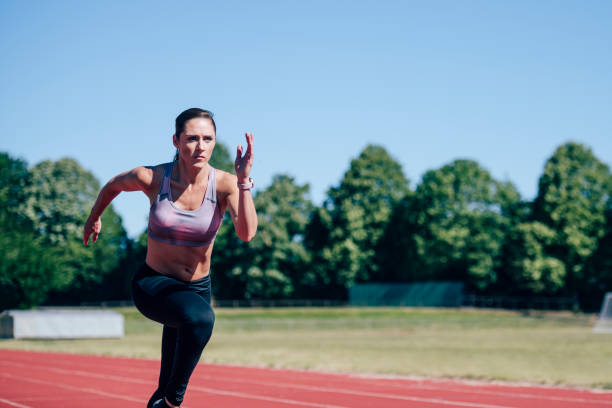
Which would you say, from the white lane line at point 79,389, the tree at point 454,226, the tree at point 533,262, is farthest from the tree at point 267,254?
the white lane line at point 79,389

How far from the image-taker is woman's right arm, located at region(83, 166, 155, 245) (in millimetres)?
4484

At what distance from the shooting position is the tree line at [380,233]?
64312 mm

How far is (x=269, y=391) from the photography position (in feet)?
→ 38.7

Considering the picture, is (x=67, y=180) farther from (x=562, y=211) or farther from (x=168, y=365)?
(x=168, y=365)

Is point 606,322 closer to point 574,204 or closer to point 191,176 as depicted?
point 574,204

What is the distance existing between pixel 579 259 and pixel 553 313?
6.62 meters

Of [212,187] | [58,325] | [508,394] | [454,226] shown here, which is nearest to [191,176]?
[212,187]

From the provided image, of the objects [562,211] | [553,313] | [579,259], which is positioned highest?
[562,211]

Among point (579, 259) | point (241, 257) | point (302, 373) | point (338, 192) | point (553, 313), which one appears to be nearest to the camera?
point (302, 373)

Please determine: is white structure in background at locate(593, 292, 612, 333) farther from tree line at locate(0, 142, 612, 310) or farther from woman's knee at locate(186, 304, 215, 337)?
woman's knee at locate(186, 304, 215, 337)

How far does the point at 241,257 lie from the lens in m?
68.7

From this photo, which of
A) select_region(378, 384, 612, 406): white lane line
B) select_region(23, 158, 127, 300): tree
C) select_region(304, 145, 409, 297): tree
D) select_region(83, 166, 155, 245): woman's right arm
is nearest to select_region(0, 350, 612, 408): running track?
select_region(378, 384, 612, 406): white lane line

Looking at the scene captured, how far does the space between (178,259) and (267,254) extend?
2549 inches

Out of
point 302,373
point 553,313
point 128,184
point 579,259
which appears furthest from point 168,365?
point 579,259
